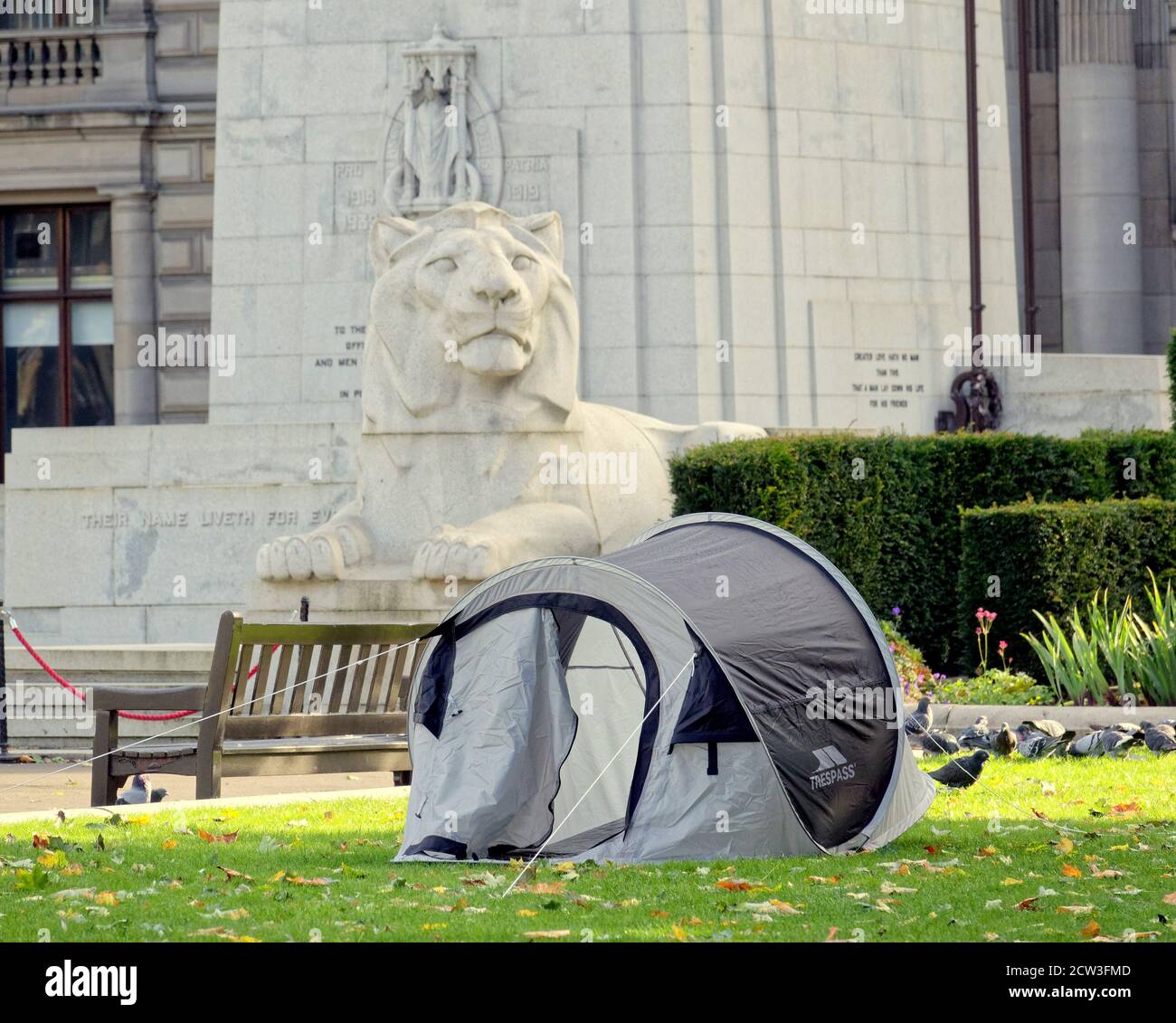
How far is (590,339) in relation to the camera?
2148 centimetres

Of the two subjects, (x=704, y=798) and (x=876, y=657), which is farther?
(x=876, y=657)

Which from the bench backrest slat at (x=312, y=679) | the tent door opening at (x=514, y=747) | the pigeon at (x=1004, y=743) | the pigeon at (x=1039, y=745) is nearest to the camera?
the tent door opening at (x=514, y=747)

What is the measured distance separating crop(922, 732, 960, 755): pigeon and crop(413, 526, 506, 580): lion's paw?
3011mm

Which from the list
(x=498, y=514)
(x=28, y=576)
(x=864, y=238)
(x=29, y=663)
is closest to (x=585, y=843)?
(x=498, y=514)

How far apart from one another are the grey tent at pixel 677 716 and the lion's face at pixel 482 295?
167 inches

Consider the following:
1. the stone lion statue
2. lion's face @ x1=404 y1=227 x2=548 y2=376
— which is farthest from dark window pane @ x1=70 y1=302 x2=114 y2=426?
lion's face @ x1=404 y1=227 x2=548 y2=376

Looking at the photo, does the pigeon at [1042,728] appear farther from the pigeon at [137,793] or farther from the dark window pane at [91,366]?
the dark window pane at [91,366]

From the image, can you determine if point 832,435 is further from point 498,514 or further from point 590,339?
point 590,339

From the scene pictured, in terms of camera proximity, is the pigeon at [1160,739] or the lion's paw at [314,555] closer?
the pigeon at [1160,739]

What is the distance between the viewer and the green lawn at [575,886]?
6926mm

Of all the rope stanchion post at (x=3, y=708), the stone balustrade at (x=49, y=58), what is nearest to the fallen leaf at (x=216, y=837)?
the rope stanchion post at (x=3, y=708)

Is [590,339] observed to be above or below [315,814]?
above

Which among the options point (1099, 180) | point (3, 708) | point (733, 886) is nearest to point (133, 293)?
point (1099, 180)

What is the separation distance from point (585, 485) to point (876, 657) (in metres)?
5.39
